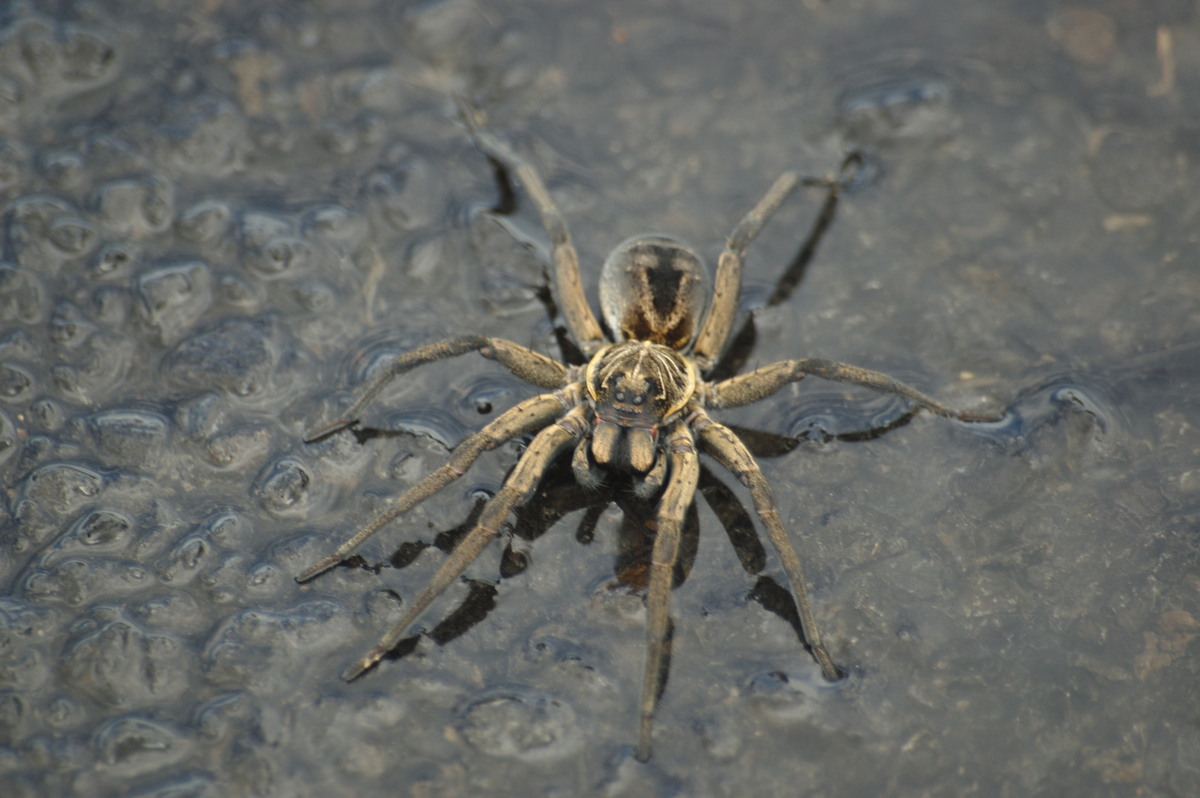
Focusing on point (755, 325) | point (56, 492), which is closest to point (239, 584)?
point (56, 492)

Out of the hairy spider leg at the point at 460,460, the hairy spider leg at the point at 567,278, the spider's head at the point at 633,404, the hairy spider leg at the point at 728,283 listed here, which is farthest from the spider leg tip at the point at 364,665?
the hairy spider leg at the point at 728,283

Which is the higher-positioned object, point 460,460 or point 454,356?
point 454,356

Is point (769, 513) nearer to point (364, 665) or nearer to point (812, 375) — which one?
point (812, 375)

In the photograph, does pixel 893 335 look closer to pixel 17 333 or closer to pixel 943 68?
pixel 943 68

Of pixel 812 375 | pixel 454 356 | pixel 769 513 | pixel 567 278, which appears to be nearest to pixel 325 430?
pixel 454 356

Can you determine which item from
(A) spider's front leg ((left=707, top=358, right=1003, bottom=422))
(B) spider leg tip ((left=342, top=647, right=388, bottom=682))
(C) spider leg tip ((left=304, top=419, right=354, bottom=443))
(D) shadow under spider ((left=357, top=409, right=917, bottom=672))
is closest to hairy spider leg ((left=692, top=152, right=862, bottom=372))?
(A) spider's front leg ((left=707, top=358, right=1003, bottom=422))

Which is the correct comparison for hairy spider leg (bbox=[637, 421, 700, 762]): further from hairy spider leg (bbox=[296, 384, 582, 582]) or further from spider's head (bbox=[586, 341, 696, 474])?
hairy spider leg (bbox=[296, 384, 582, 582])
